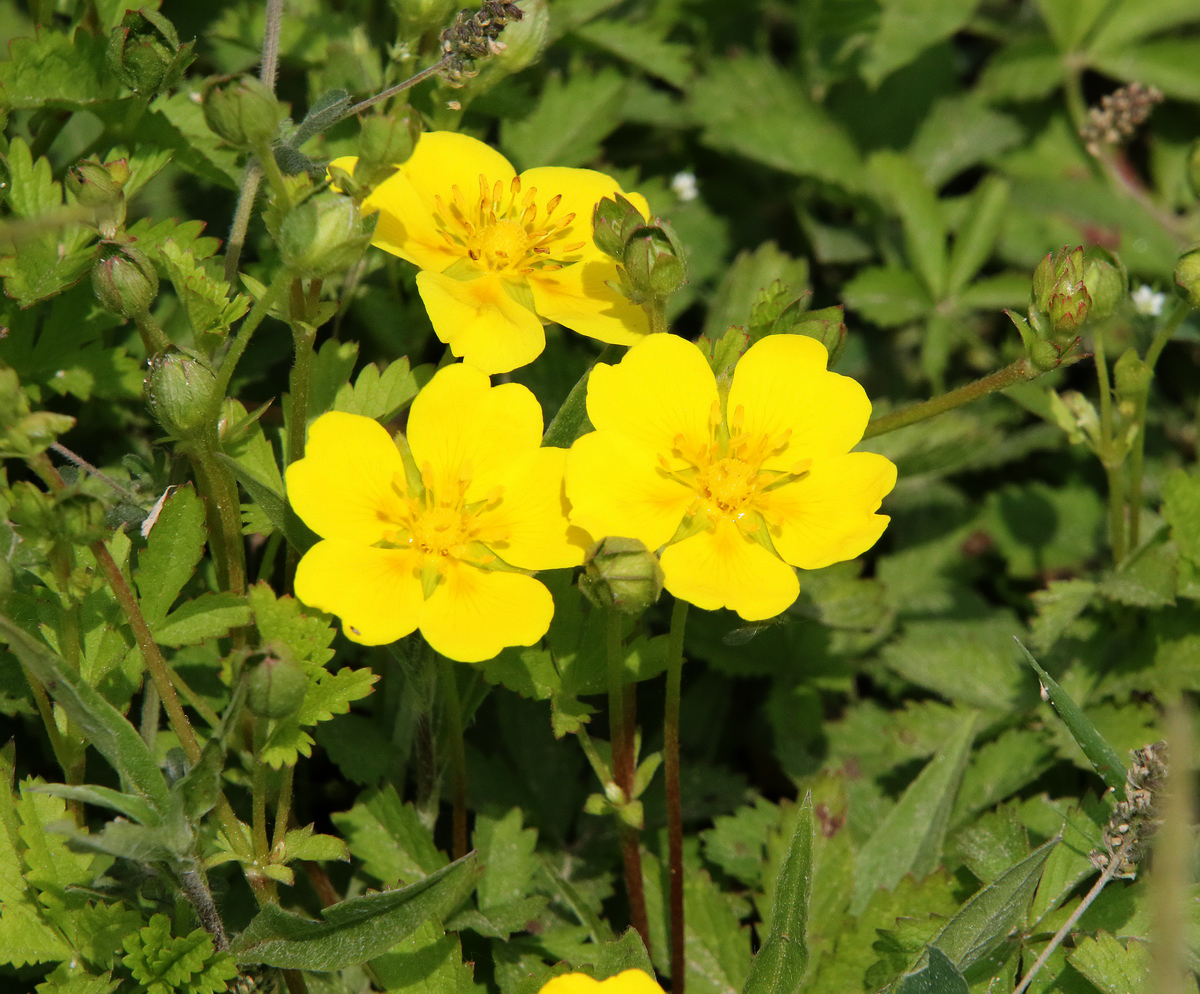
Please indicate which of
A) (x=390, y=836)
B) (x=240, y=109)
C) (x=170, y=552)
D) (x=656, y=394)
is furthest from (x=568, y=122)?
(x=390, y=836)

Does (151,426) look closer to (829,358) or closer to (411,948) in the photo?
(411,948)

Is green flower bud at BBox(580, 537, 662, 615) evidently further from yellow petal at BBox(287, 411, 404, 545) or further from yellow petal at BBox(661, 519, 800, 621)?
yellow petal at BBox(287, 411, 404, 545)

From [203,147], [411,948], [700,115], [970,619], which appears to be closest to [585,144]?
[700,115]

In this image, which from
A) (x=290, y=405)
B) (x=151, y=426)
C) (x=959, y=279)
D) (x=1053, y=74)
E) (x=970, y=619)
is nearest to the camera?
(x=290, y=405)

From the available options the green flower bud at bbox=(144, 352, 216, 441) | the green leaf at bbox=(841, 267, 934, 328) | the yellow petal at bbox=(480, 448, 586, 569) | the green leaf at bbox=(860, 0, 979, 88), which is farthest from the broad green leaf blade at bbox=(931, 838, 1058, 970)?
the green leaf at bbox=(860, 0, 979, 88)

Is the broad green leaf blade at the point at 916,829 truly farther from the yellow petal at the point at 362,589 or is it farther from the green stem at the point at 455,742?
the yellow petal at the point at 362,589

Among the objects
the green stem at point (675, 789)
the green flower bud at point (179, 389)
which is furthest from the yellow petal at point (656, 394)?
the green flower bud at point (179, 389)
